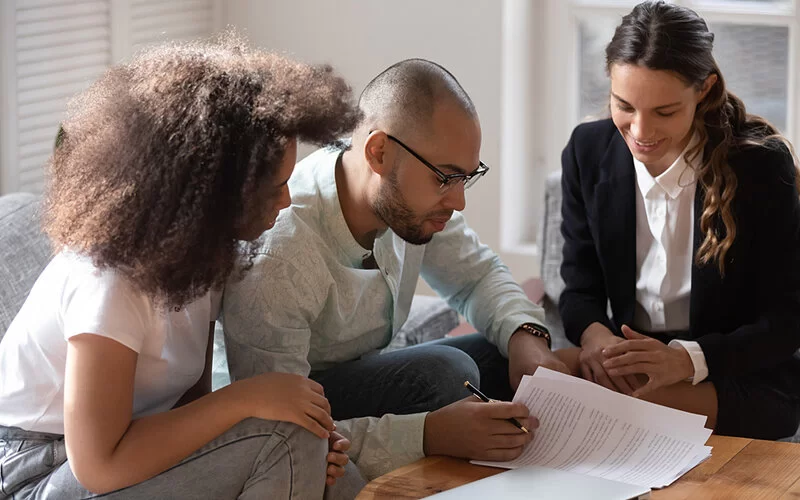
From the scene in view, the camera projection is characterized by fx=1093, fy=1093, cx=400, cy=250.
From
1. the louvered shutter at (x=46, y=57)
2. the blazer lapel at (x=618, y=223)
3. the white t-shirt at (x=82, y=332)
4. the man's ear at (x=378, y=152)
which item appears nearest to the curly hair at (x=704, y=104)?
the blazer lapel at (x=618, y=223)

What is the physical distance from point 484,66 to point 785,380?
1.37 metres

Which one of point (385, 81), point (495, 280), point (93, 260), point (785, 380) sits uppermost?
point (385, 81)

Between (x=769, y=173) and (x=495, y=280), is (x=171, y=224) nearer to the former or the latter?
(x=495, y=280)

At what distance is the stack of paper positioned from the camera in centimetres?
159

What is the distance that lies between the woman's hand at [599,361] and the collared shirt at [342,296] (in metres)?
0.11

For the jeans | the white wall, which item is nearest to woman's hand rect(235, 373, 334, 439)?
the jeans

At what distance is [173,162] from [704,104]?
1.10 meters

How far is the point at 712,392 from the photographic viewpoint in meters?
2.07

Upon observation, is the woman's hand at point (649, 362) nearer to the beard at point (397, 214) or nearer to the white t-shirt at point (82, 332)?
the beard at point (397, 214)

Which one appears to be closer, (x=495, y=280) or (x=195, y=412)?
(x=195, y=412)

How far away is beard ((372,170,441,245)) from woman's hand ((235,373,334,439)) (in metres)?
0.41

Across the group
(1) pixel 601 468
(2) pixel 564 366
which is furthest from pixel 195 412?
(2) pixel 564 366

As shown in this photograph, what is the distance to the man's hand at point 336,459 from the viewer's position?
1.64m

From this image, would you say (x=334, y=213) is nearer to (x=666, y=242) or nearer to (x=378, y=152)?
(x=378, y=152)
